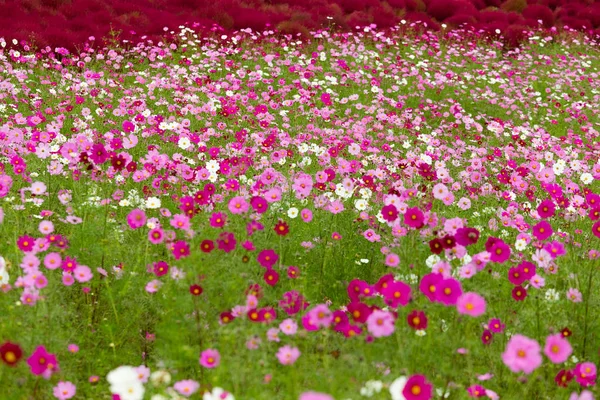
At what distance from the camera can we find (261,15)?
9.38 m

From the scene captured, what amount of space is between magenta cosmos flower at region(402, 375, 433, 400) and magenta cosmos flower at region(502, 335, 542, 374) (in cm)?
25

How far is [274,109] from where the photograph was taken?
236 inches

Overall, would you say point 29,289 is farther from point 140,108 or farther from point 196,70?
point 196,70

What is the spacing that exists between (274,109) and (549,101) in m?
3.98

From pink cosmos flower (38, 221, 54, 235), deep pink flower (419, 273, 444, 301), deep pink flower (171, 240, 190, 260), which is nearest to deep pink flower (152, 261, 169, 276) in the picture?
deep pink flower (171, 240, 190, 260)

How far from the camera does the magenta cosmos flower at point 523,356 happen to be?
5.51ft

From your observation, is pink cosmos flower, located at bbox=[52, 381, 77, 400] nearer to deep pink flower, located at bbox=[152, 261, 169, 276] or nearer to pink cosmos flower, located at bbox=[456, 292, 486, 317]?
deep pink flower, located at bbox=[152, 261, 169, 276]

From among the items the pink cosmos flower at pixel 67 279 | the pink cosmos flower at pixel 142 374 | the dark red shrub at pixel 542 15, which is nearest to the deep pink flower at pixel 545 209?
the pink cosmos flower at pixel 142 374

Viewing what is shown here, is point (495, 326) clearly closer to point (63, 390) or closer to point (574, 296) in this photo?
point (574, 296)

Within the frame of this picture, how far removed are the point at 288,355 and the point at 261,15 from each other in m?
8.23

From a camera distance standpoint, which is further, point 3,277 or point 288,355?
point 3,277

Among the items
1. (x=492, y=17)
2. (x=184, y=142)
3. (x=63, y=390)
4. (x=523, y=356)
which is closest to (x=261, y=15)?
(x=492, y=17)

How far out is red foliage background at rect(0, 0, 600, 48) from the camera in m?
7.79

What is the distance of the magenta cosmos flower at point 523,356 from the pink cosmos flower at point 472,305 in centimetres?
15
